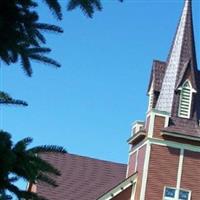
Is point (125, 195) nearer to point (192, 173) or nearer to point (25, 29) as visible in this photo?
point (192, 173)

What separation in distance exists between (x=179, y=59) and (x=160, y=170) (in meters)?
5.90

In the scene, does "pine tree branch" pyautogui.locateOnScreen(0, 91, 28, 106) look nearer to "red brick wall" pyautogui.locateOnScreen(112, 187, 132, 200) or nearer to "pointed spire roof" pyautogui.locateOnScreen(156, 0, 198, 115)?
"red brick wall" pyautogui.locateOnScreen(112, 187, 132, 200)

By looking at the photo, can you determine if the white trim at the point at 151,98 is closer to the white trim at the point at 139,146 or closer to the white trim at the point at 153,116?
the white trim at the point at 153,116

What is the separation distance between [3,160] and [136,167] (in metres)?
20.0

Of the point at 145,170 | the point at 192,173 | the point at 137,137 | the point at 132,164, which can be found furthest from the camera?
the point at 132,164

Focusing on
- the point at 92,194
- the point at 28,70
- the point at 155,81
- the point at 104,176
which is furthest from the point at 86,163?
the point at 28,70

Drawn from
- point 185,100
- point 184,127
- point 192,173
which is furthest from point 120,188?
point 185,100

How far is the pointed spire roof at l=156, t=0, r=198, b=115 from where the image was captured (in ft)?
82.9

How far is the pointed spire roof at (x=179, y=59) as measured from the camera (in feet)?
82.9

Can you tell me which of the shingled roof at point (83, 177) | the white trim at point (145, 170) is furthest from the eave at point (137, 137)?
the shingled roof at point (83, 177)

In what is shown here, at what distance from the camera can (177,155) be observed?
75.7 feet

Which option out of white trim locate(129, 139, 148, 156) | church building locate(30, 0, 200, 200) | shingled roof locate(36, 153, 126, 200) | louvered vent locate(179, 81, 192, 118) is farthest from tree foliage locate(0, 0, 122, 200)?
louvered vent locate(179, 81, 192, 118)

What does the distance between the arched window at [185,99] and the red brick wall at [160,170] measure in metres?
2.21

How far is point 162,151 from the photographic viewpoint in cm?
2298
